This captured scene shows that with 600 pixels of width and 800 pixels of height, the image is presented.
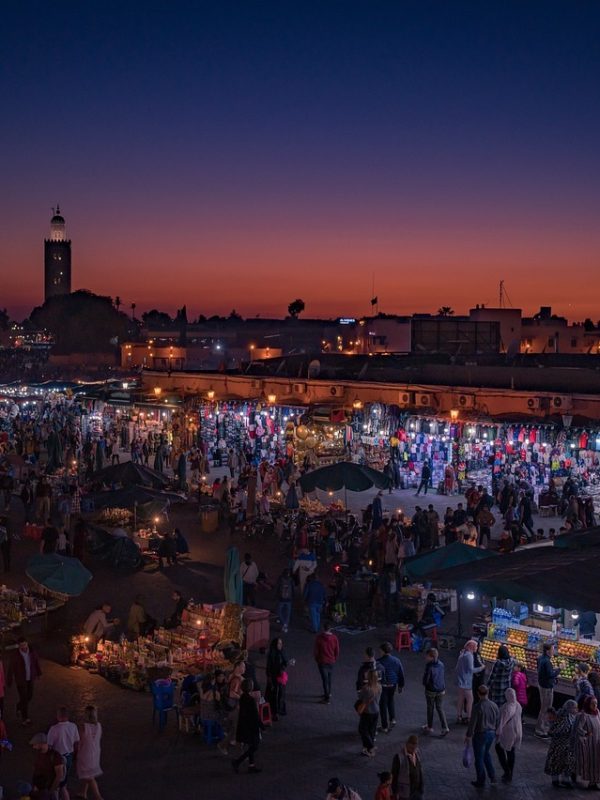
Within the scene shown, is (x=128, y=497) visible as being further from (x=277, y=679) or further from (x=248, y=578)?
(x=277, y=679)

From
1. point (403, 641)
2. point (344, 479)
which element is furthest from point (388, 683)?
point (344, 479)

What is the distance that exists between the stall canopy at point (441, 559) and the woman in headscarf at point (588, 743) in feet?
15.1

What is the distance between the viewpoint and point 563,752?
8.69m

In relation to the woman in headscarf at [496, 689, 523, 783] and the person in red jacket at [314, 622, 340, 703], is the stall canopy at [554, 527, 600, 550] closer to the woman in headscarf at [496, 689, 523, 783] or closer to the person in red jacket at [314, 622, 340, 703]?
the person in red jacket at [314, 622, 340, 703]

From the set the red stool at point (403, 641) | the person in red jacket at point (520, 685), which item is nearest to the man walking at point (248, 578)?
the red stool at point (403, 641)

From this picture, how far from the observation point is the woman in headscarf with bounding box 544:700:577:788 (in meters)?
8.65

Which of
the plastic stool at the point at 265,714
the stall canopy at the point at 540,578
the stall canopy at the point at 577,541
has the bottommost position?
the plastic stool at the point at 265,714

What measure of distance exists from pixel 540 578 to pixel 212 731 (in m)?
4.09

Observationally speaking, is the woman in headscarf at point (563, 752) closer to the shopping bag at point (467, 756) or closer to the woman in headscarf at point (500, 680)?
the shopping bag at point (467, 756)

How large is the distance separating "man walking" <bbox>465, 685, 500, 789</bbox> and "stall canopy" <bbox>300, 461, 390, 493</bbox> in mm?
10660

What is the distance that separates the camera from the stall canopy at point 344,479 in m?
19.5

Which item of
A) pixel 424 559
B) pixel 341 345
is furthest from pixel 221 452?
pixel 341 345

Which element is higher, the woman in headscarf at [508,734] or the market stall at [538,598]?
the market stall at [538,598]

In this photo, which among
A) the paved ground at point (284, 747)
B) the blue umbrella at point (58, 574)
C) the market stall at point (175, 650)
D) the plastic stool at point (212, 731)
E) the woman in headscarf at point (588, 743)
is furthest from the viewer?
the blue umbrella at point (58, 574)
